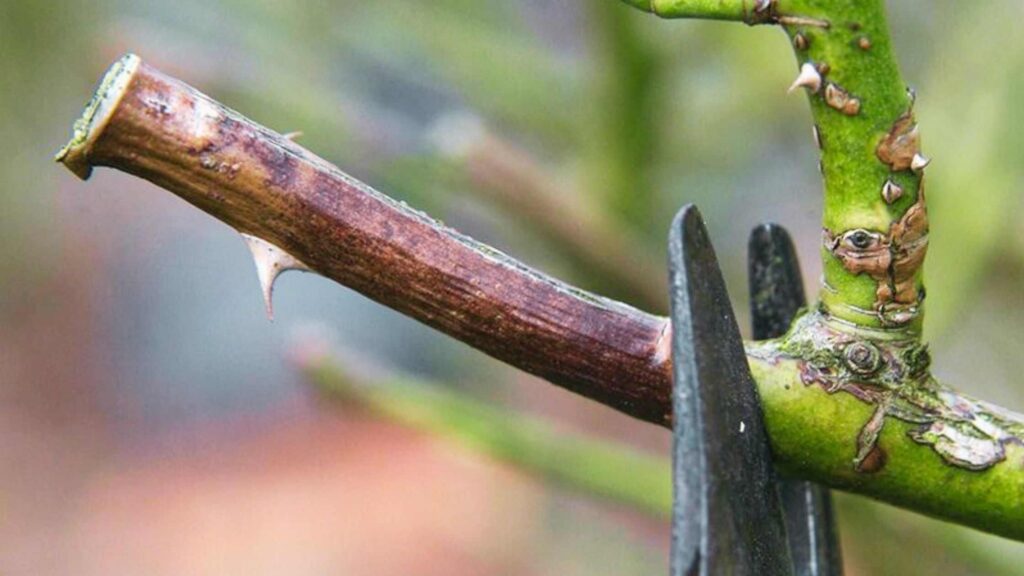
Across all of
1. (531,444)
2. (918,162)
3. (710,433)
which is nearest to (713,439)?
(710,433)

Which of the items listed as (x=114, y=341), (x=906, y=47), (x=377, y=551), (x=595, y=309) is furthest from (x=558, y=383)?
(x=114, y=341)

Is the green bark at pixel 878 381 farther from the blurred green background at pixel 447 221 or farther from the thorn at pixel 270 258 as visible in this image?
the blurred green background at pixel 447 221

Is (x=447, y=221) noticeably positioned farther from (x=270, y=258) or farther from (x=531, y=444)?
(x=270, y=258)

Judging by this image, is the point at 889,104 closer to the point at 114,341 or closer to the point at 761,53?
the point at 761,53

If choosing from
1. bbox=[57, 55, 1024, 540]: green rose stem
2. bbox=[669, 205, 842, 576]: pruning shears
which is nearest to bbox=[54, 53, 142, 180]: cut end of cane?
bbox=[57, 55, 1024, 540]: green rose stem

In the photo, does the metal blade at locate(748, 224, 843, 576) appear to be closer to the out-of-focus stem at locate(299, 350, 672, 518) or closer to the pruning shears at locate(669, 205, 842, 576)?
the pruning shears at locate(669, 205, 842, 576)

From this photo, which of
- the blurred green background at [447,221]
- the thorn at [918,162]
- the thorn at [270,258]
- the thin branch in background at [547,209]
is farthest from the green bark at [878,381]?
the thin branch in background at [547,209]
